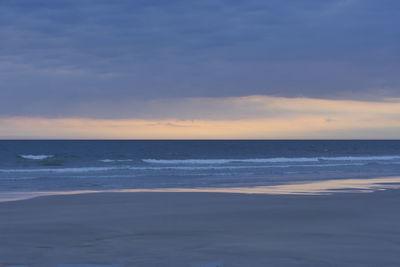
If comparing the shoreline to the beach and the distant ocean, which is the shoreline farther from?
the beach

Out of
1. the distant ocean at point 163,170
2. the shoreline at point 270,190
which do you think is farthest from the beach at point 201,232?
the distant ocean at point 163,170

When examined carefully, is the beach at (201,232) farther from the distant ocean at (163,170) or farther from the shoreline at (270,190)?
the distant ocean at (163,170)

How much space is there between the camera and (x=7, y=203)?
589 inches

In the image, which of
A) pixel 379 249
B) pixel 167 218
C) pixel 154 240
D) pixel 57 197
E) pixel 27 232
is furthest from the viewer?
pixel 57 197

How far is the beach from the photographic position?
8.07 meters

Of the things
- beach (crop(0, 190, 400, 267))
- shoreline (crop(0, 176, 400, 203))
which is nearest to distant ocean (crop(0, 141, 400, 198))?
shoreline (crop(0, 176, 400, 203))

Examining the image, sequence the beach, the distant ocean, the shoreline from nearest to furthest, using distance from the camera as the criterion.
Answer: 1. the beach
2. the shoreline
3. the distant ocean

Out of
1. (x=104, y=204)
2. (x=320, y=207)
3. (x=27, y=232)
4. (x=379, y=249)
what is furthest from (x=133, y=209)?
(x=379, y=249)

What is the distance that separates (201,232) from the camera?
10305 millimetres

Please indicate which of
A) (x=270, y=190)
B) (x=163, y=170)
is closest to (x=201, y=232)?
(x=270, y=190)

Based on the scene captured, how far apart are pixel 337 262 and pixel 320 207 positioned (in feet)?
20.9

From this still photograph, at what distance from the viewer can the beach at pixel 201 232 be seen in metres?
8.07

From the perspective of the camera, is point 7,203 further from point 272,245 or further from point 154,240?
point 272,245

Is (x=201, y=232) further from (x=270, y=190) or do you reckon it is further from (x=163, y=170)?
(x=163, y=170)
